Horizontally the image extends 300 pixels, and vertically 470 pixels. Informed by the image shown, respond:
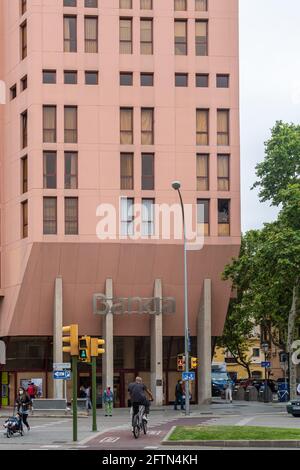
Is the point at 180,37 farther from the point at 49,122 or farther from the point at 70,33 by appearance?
the point at 49,122

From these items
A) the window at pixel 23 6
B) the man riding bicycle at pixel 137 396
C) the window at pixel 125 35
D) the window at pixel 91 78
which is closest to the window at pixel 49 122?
the window at pixel 91 78

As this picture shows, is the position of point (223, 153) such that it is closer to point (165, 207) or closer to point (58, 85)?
point (165, 207)

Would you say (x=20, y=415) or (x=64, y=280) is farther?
(x=64, y=280)

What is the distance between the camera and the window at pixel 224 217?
61375mm

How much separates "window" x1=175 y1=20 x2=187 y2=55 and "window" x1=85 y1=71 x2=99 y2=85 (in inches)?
213

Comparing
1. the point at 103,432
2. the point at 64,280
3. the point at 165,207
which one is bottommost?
the point at 103,432

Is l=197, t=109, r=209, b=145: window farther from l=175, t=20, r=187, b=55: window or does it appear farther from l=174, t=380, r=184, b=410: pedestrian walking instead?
l=174, t=380, r=184, b=410: pedestrian walking

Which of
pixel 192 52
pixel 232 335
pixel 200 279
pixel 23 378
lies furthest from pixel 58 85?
pixel 232 335

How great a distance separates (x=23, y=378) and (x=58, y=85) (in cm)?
1862

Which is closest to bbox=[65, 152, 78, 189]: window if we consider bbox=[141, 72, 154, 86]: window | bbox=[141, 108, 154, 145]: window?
bbox=[141, 108, 154, 145]: window

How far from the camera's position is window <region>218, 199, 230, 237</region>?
201 ft

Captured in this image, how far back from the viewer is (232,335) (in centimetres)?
8125

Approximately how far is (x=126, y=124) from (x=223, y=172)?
6.76 m
